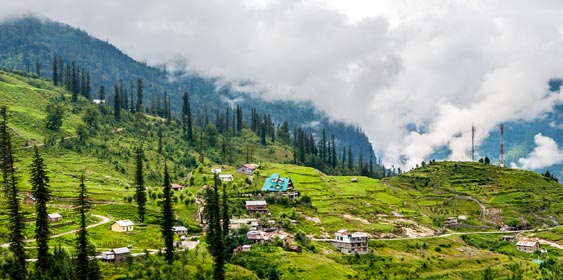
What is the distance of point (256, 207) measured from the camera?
150 metres

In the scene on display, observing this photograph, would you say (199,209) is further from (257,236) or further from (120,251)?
(120,251)

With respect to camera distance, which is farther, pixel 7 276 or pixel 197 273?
pixel 197 273

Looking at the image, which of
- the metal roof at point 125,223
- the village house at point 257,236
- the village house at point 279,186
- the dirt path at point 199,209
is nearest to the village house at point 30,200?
the metal roof at point 125,223

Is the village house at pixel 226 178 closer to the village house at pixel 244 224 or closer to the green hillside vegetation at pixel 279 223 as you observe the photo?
the green hillside vegetation at pixel 279 223

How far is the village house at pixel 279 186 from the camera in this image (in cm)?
16762

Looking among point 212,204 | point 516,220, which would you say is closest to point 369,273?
point 212,204

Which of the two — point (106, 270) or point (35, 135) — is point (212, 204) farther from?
point (35, 135)

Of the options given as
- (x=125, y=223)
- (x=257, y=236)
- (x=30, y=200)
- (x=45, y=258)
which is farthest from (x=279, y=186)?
(x=45, y=258)

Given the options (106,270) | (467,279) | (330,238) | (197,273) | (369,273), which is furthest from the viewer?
(330,238)

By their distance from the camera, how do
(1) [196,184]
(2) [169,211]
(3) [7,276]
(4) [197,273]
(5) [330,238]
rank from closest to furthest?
(3) [7,276], (4) [197,273], (2) [169,211], (5) [330,238], (1) [196,184]

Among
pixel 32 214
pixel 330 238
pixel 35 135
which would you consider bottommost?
pixel 330 238

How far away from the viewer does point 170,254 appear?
99250 mm

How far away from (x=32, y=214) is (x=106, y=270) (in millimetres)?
33147

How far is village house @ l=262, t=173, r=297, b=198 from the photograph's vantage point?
168m
